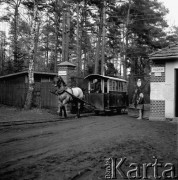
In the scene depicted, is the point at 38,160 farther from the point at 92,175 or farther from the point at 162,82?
the point at 162,82

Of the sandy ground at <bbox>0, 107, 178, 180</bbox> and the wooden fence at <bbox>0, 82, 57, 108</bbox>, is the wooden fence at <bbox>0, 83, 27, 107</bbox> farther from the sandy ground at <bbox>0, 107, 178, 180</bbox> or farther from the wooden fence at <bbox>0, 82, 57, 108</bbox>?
the sandy ground at <bbox>0, 107, 178, 180</bbox>

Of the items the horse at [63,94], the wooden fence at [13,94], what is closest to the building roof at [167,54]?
the horse at [63,94]

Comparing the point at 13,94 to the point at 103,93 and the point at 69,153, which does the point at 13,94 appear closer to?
the point at 103,93

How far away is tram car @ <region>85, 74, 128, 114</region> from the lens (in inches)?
631

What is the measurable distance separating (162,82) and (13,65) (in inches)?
811

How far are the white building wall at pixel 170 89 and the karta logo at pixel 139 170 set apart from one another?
899 centimetres

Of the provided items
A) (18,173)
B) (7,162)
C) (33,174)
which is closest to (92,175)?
(33,174)

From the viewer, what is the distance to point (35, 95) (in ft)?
61.0

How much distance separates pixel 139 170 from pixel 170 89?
999 centimetres

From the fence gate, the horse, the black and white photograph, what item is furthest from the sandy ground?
the fence gate

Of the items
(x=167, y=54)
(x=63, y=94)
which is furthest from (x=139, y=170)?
(x=167, y=54)

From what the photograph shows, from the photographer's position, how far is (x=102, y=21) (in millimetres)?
27219

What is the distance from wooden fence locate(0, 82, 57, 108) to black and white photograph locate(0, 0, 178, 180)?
0.24 ft

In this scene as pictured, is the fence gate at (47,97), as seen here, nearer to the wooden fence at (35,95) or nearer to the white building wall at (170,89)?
the wooden fence at (35,95)
